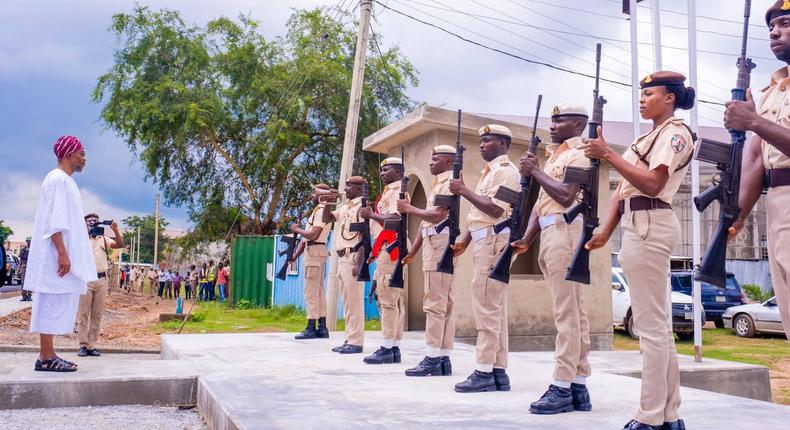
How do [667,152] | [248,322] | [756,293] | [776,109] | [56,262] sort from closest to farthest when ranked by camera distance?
[776,109], [667,152], [56,262], [248,322], [756,293]

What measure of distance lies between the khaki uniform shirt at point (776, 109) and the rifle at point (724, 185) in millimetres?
99

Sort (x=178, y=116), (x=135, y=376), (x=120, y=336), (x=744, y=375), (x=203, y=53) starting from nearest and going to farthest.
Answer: (x=135, y=376) → (x=744, y=375) → (x=120, y=336) → (x=178, y=116) → (x=203, y=53)

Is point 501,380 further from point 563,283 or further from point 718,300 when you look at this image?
point 718,300

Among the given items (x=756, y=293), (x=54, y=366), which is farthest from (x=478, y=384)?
(x=756, y=293)

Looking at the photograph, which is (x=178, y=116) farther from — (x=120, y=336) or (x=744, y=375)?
(x=744, y=375)

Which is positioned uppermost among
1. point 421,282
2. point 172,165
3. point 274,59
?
point 274,59

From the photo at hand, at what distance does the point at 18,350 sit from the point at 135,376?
4.87m

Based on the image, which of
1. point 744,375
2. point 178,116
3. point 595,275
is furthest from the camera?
point 178,116

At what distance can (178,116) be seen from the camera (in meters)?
23.3

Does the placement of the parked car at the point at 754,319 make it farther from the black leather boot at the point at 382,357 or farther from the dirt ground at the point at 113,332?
the dirt ground at the point at 113,332

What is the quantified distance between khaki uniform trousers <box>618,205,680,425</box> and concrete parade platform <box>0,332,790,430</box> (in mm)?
504

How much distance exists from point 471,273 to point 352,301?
233 cm

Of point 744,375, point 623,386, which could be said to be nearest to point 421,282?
point 744,375

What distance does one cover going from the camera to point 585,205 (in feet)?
14.7
